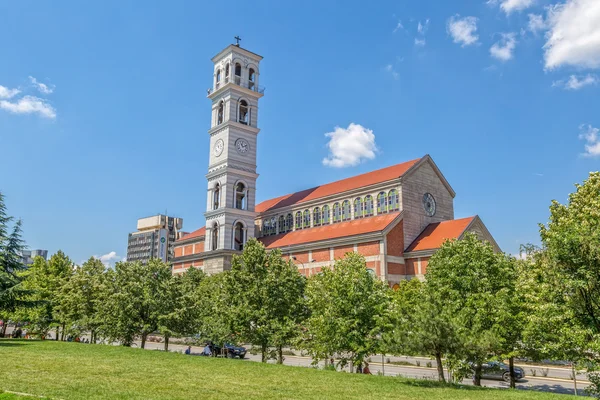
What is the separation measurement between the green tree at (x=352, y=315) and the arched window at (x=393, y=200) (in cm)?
2446

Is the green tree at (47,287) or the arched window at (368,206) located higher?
the arched window at (368,206)

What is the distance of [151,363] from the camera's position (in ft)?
72.8

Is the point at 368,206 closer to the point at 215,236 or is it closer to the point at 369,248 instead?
the point at 369,248

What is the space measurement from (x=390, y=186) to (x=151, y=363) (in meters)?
33.4

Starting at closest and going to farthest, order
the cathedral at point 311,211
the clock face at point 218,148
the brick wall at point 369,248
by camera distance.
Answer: the brick wall at point 369,248
the cathedral at point 311,211
the clock face at point 218,148

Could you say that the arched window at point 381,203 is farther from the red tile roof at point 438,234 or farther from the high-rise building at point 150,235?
the high-rise building at point 150,235

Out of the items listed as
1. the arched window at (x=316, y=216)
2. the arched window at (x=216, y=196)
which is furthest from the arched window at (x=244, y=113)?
the arched window at (x=316, y=216)

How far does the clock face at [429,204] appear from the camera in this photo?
50062mm

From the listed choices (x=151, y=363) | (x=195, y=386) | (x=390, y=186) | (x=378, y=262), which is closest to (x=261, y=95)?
(x=390, y=186)

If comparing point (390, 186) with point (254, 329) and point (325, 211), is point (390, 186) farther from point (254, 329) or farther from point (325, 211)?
point (254, 329)

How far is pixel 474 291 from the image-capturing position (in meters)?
21.1

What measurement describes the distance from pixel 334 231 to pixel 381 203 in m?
6.55

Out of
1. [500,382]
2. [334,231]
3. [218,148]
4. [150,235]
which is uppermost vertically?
[150,235]

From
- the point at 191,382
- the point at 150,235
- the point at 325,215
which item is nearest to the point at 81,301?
the point at 191,382
